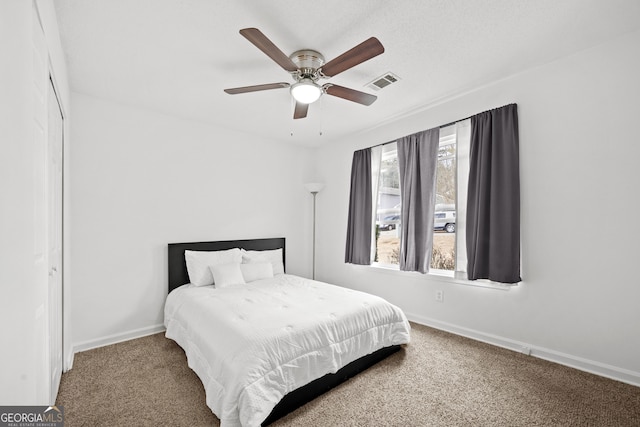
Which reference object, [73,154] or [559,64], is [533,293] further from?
[73,154]

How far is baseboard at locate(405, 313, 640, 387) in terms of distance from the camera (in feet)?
6.89

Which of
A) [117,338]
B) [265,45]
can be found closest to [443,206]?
[265,45]

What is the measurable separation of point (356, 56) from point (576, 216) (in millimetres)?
2209

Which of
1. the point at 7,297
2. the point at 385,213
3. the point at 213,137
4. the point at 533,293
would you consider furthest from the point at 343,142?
the point at 7,297

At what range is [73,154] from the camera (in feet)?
9.04

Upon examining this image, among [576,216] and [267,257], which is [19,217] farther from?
[576,216]

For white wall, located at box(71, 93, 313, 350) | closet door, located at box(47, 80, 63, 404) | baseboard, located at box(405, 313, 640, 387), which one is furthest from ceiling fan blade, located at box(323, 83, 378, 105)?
baseboard, located at box(405, 313, 640, 387)

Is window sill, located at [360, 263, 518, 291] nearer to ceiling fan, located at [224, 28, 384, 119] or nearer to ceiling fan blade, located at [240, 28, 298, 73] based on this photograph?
ceiling fan, located at [224, 28, 384, 119]

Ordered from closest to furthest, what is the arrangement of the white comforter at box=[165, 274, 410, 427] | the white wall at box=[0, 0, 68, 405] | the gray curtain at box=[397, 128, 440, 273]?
the white wall at box=[0, 0, 68, 405] < the white comforter at box=[165, 274, 410, 427] < the gray curtain at box=[397, 128, 440, 273]

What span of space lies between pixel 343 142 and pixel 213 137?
1920mm

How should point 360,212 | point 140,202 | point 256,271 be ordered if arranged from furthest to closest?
point 360,212 → point 256,271 → point 140,202

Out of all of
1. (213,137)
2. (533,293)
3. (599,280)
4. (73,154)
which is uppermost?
(213,137)

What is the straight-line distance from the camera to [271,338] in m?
1.86

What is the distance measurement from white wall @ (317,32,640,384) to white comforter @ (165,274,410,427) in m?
1.16
